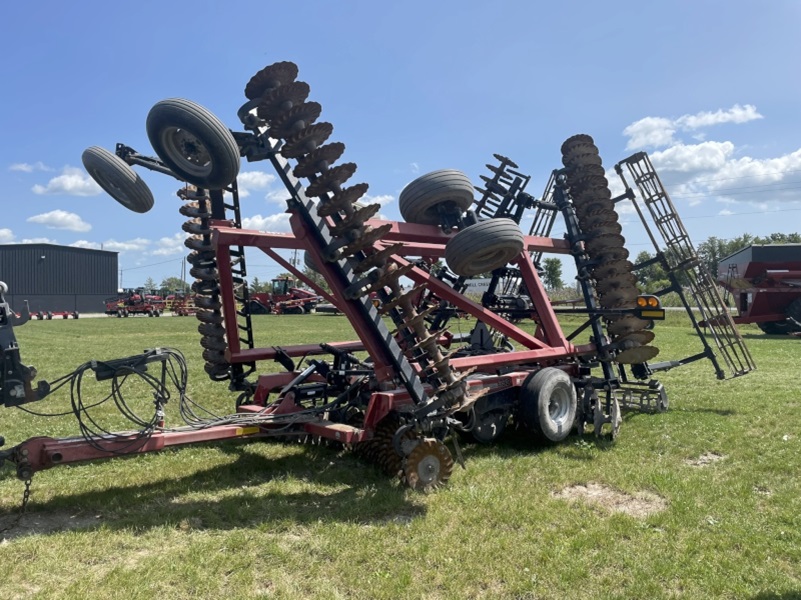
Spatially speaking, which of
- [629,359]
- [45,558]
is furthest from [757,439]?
[45,558]

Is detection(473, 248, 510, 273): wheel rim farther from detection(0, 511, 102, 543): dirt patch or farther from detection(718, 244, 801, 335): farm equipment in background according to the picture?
detection(718, 244, 801, 335): farm equipment in background

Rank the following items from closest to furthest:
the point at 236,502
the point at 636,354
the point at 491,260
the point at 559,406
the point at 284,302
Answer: the point at 236,502, the point at 491,260, the point at 559,406, the point at 636,354, the point at 284,302

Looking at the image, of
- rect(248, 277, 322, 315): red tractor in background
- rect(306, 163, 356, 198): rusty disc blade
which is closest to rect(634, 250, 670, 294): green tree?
rect(306, 163, 356, 198): rusty disc blade

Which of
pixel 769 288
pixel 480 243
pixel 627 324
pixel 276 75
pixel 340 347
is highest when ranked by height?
pixel 276 75

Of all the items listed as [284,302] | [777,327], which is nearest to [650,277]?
[284,302]

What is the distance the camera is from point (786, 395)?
30.3 ft

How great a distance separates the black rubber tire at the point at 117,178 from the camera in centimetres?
557

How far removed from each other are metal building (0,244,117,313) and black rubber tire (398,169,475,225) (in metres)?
58.6

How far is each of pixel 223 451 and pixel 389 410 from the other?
2.15 metres

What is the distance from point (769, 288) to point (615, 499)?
18659 millimetres

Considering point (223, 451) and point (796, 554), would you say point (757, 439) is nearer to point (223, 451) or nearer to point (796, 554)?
point (796, 554)

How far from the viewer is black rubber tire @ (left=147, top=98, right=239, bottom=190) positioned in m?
4.46

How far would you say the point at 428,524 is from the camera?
4367 mm

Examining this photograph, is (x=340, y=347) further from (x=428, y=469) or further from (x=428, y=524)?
(x=428, y=524)
